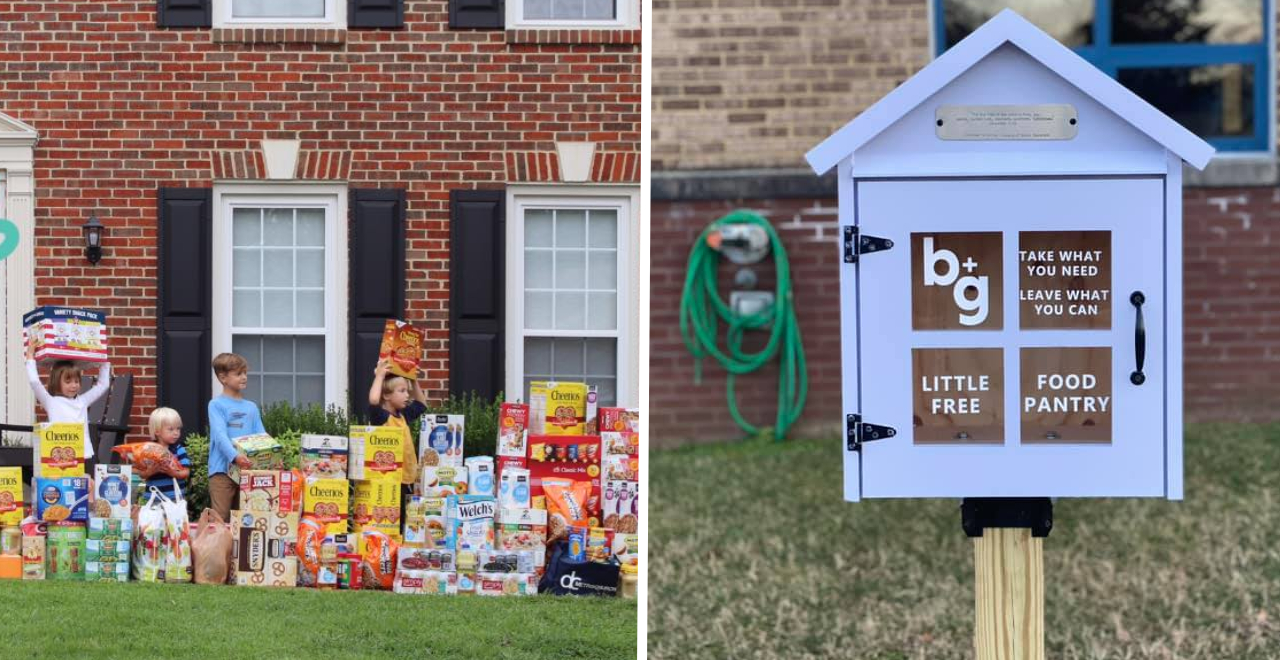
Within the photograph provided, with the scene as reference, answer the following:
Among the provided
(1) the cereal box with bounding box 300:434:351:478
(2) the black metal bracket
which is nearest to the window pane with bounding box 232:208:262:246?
(1) the cereal box with bounding box 300:434:351:478

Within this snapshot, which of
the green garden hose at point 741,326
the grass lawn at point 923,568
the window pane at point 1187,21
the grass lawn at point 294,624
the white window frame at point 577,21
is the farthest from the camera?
the window pane at point 1187,21

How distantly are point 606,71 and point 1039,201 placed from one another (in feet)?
3.98

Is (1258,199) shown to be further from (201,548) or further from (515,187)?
(201,548)

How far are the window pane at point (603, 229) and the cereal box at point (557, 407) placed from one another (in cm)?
33

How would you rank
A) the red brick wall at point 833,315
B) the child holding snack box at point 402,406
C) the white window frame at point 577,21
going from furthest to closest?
the red brick wall at point 833,315, the child holding snack box at point 402,406, the white window frame at point 577,21

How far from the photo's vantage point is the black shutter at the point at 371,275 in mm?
3865

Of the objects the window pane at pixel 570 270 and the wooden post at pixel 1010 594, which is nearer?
the wooden post at pixel 1010 594

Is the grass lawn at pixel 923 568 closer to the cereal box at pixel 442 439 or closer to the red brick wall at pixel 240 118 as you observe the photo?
the cereal box at pixel 442 439

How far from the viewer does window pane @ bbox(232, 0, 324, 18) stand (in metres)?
3.83

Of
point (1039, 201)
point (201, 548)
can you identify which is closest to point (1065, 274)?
point (1039, 201)

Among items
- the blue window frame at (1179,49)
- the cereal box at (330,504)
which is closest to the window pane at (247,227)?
the cereal box at (330,504)

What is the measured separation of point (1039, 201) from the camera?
2.95 m

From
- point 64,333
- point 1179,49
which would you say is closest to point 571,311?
point 64,333

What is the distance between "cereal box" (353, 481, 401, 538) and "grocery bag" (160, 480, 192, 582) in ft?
1.32
